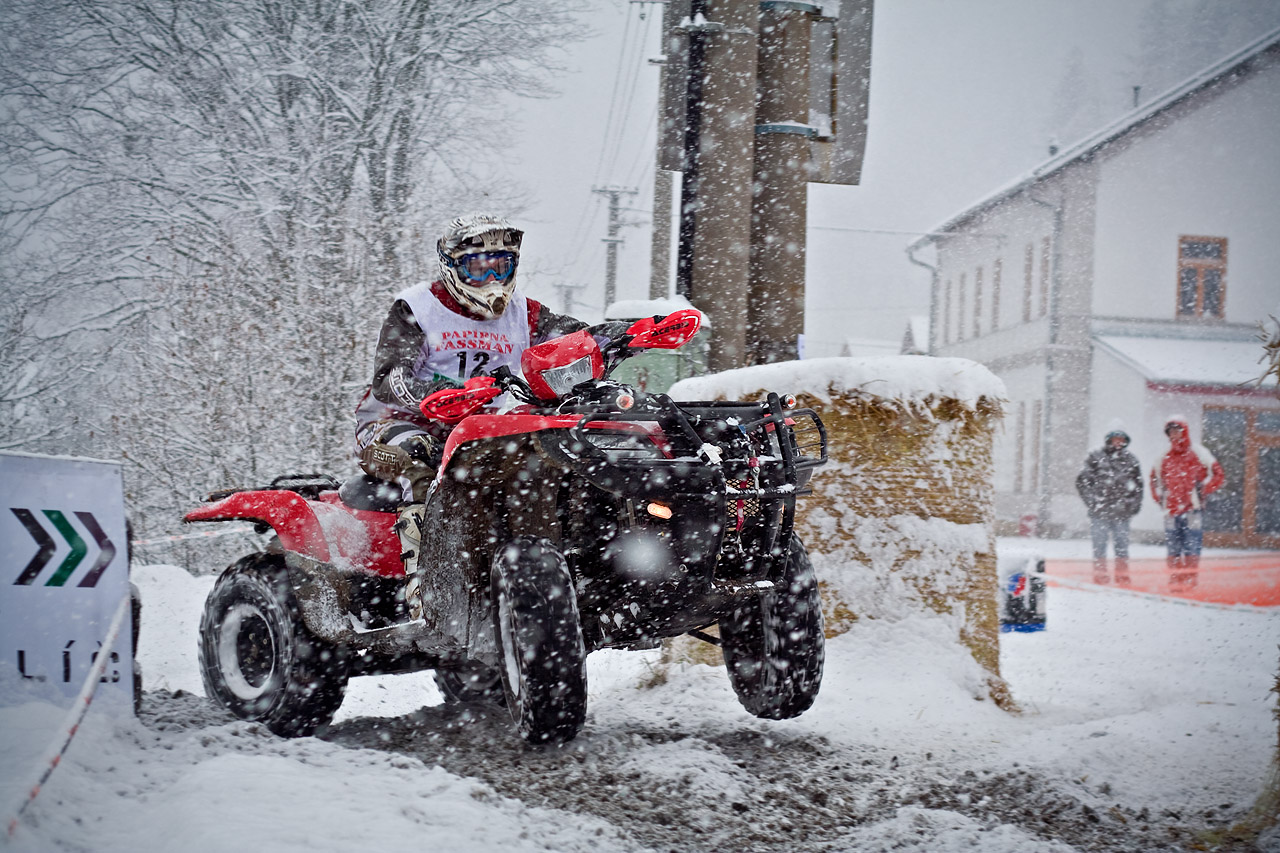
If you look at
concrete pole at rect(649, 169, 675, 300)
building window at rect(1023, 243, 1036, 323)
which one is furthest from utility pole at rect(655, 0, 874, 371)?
building window at rect(1023, 243, 1036, 323)

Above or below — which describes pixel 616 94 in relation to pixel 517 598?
above

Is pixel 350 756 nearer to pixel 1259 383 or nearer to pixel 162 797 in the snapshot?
pixel 162 797

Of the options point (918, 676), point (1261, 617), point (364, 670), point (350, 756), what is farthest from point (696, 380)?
point (1261, 617)

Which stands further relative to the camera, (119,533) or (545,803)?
(119,533)

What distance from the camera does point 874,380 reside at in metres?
5.08

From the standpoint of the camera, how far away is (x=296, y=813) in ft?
9.51

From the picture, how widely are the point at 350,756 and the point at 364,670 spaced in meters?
0.69

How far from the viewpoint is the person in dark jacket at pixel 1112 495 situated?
1262cm

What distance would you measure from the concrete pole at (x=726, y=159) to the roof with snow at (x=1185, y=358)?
72.4ft

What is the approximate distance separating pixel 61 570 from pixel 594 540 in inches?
75.7

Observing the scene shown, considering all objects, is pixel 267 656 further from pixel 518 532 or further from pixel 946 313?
pixel 946 313

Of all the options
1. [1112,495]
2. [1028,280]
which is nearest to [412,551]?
[1112,495]

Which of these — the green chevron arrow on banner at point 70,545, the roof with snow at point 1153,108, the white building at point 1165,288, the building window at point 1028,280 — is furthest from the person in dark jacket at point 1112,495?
the building window at point 1028,280

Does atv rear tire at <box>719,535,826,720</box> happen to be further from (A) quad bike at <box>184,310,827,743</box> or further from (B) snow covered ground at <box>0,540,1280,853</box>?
(B) snow covered ground at <box>0,540,1280,853</box>
